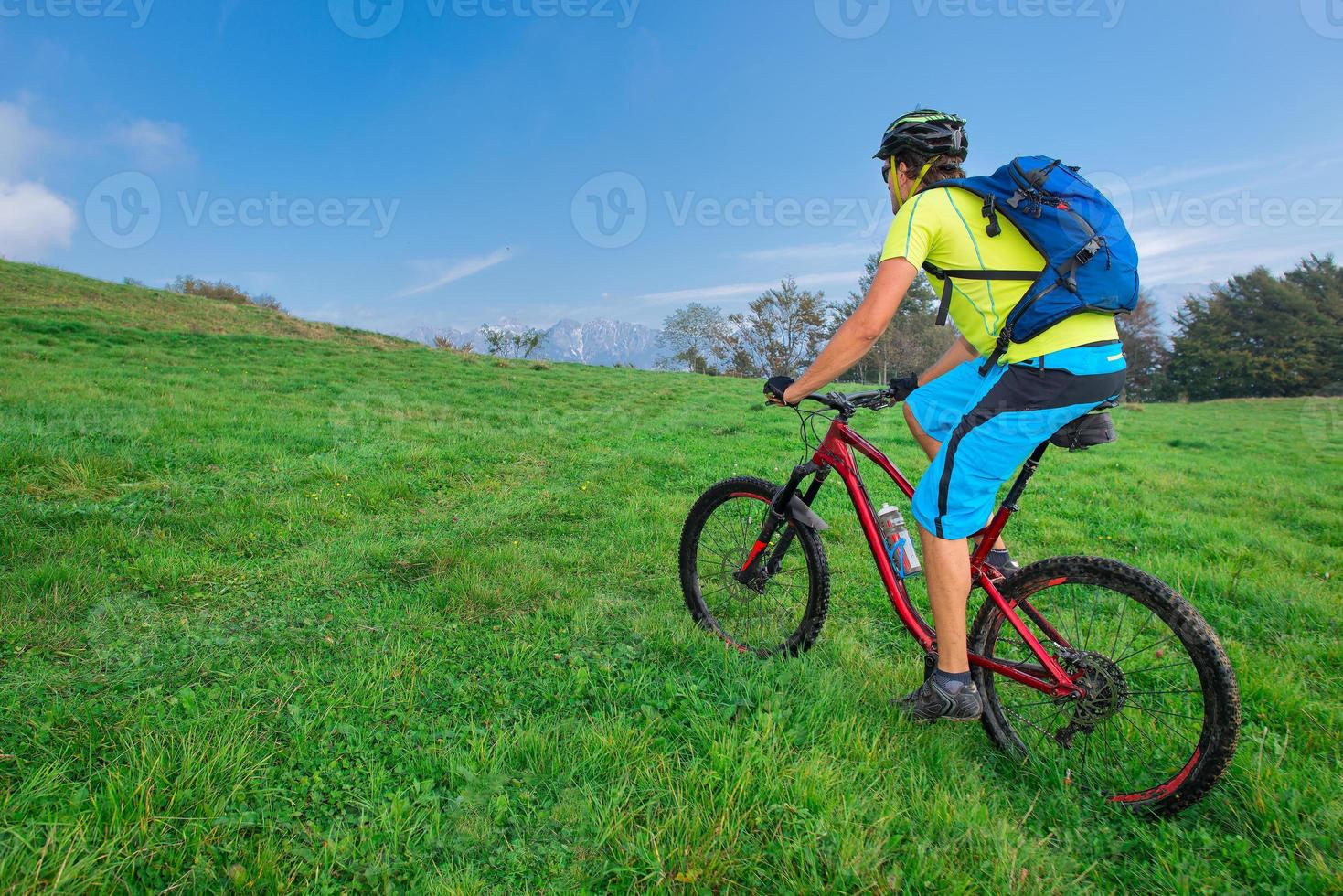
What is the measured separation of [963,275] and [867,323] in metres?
0.45

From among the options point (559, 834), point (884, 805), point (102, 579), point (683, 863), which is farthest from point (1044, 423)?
point (102, 579)

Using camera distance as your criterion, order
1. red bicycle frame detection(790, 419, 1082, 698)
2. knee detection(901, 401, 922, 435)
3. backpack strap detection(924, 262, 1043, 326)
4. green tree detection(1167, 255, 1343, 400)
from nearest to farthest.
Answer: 1. backpack strap detection(924, 262, 1043, 326)
2. red bicycle frame detection(790, 419, 1082, 698)
3. knee detection(901, 401, 922, 435)
4. green tree detection(1167, 255, 1343, 400)

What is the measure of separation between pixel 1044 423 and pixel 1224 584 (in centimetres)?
364

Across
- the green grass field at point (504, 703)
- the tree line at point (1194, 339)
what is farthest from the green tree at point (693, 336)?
the green grass field at point (504, 703)

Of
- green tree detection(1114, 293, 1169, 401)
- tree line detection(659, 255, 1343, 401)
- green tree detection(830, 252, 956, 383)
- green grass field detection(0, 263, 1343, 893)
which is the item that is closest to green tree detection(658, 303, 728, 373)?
tree line detection(659, 255, 1343, 401)

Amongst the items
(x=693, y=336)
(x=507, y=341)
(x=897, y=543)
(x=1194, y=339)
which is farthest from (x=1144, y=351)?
(x=897, y=543)

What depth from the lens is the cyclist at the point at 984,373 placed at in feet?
8.07

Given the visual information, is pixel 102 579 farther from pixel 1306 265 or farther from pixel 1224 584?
pixel 1306 265

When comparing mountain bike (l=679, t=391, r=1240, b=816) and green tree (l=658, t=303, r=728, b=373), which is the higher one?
green tree (l=658, t=303, r=728, b=373)

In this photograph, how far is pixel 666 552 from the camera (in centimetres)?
504

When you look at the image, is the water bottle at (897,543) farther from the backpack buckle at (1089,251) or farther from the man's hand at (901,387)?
the backpack buckle at (1089,251)

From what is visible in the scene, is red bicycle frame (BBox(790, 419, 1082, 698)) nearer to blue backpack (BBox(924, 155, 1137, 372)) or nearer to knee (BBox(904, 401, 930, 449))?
knee (BBox(904, 401, 930, 449))

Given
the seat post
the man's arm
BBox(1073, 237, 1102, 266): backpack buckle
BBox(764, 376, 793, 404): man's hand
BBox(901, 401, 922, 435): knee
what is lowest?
the seat post

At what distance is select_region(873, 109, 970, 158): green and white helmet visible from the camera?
9.27 feet
